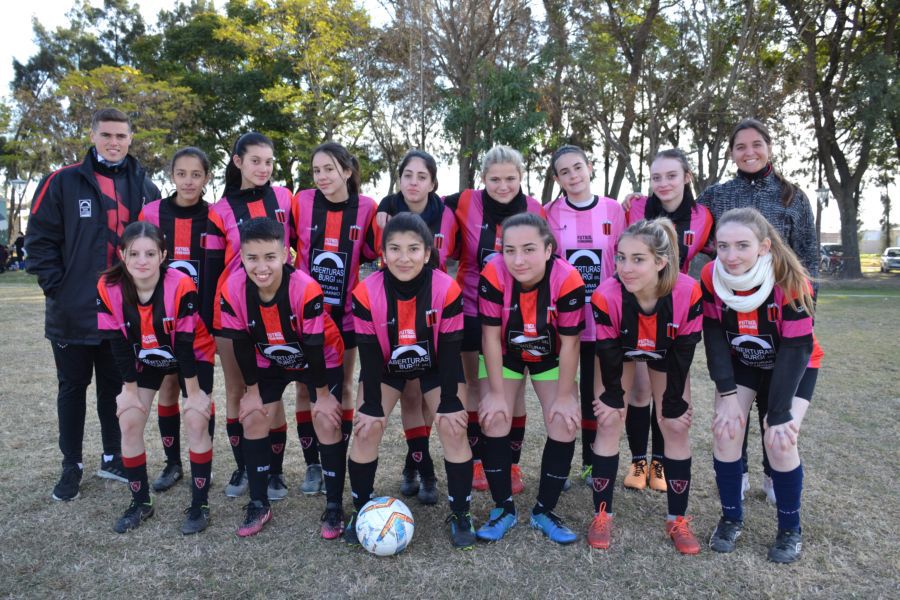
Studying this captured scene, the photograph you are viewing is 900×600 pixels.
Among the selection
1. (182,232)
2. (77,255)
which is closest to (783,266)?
(182,232)

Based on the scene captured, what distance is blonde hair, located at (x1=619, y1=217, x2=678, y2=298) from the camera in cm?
315

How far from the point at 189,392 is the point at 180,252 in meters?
1.00

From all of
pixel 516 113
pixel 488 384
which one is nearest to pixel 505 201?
pixel 488 384

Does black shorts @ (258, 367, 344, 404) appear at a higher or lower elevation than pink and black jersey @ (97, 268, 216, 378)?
lower

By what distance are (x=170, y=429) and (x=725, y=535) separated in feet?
11.2

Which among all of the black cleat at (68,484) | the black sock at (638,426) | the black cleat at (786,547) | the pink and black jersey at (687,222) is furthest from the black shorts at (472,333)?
the black cleat at (68,484)

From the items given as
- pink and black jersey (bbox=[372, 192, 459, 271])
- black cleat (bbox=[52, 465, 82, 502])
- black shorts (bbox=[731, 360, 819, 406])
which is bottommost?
black cleat (bbox=[52, 465, 82, 502])

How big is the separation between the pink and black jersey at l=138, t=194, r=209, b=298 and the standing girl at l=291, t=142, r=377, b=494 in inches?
25.2

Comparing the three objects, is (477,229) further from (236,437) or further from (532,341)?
(236,437)

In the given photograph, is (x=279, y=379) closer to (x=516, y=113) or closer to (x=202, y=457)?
(x=202, y=457)

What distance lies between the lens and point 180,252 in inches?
154

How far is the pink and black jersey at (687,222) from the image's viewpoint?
3.82 meters

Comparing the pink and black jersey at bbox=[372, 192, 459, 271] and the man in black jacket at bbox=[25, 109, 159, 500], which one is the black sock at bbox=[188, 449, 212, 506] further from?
the pink and black jersey at bbox=[372, 192, 459, 271]

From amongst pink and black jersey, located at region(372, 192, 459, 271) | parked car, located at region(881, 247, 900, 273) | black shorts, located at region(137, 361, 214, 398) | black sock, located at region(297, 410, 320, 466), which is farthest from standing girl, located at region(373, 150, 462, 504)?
parked car, located at region(881, 247, 900, 273)
